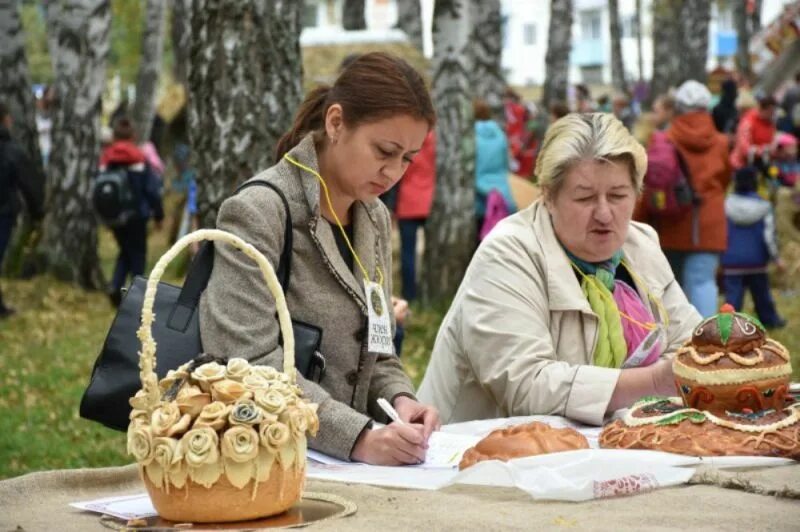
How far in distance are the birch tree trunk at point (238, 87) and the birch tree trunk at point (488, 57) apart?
8.87 m

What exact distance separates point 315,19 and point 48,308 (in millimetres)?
56894

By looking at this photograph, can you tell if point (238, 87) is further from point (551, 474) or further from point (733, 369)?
point (551, 474)

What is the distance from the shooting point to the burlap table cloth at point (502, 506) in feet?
9.56

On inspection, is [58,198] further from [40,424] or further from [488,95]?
[40,424]

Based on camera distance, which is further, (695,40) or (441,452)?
(695,40)

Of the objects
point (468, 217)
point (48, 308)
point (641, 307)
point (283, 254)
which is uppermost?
point (283, 254)

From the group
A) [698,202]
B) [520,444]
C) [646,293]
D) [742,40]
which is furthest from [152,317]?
[742,40]

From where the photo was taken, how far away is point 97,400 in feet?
11.5

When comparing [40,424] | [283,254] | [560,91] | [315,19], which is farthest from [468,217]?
[315,19]

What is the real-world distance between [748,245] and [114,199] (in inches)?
214

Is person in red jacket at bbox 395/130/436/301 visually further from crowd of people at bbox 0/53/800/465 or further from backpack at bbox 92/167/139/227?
crowd of people at bbox 0/53/800/465

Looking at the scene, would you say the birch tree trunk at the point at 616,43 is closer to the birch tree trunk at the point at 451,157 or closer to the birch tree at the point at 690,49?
the birch tree at the point at 690,49

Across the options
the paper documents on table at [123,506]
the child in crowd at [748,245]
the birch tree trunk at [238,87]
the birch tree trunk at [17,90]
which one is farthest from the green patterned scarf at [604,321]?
the birch tree trunk at [17,90]

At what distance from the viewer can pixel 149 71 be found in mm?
23109
